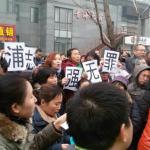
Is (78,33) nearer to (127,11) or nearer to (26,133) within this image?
(127,11)

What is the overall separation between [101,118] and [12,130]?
724 mm

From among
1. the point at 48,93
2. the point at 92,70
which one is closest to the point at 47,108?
the point at 48,93

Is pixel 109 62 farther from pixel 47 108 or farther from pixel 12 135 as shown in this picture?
pixel 12 135

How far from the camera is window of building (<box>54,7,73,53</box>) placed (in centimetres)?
2553

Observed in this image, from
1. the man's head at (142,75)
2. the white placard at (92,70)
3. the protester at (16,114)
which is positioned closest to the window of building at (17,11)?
the white placard at (92,70)

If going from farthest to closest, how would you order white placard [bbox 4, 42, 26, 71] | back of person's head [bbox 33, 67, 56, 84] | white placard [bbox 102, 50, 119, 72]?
1. white placard [bbox 102, 50, 119, 72]
2. white placard [bbox 4, 42, 26, 71]
3. back of person's head [bbox 33, 67, 56, 84]

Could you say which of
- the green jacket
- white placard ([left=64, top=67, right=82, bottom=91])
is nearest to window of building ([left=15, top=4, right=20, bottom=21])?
white placard ([left=64, top=67, right=82, bottom=91])

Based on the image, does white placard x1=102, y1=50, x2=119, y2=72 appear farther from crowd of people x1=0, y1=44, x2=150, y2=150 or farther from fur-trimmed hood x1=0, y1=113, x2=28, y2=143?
fur-trimmed hood x1=0, y1=113, x2=28, y2=143

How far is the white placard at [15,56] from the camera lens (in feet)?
17.6

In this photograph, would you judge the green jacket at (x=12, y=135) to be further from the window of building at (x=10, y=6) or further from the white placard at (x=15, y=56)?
the window of building at (x=10, y=6)

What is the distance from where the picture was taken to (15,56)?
5.41m

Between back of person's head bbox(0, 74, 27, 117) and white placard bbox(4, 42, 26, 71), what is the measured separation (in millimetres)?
3290

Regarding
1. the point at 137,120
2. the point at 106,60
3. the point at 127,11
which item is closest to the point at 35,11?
the point at 127,11

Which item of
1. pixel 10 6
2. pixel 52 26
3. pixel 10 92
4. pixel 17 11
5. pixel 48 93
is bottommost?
pixel 48 93
